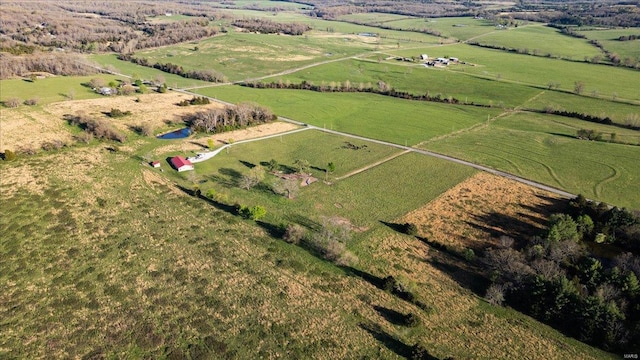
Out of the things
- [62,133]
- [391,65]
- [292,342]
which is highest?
[391,65]

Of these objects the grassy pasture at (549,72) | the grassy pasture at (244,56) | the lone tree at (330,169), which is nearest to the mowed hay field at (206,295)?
the lone tree at (330,169)

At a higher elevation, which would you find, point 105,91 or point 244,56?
point 244,56

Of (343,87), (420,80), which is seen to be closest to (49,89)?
(343,87)

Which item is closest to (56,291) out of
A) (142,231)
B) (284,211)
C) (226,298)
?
(142,231)

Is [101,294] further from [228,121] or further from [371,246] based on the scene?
[228,121]

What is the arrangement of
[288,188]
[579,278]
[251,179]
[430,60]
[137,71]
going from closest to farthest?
[579,278], [288,188], [251,179], [137,71], [430,60]

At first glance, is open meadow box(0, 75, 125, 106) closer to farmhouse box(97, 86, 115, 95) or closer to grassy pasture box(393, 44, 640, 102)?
farmhouse box(97, 86, 115, 95)

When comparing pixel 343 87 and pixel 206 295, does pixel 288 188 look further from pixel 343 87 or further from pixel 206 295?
pixel 343 87
